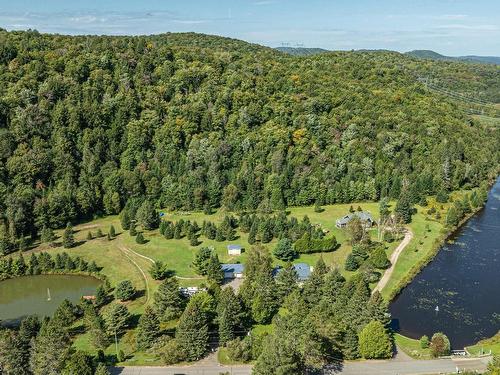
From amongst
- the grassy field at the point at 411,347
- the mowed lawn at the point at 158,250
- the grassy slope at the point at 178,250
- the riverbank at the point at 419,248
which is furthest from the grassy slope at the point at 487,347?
the mowed lawn at the point at 158,250

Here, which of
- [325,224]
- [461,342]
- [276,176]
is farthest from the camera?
[276,176]

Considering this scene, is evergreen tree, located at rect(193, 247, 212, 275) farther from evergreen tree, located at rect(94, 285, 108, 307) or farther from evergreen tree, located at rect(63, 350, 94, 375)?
evergreen tree, located at rect(63, 350, 94, 375)

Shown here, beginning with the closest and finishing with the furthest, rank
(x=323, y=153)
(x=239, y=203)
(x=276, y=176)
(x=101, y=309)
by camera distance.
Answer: (x=101, y=309)
(x=239, y=203)
(x=276, y=176)
(x=323, y=153)

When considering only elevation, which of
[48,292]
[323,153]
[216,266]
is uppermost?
[323,153]

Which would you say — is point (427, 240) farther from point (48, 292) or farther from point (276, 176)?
point (48, 292)

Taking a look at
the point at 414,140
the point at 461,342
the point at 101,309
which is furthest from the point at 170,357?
the point at 414,140

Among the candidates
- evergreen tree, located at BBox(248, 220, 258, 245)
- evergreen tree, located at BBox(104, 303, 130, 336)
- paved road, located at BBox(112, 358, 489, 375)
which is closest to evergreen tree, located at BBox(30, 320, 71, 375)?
paved road, located at BBox(112, 358, 489, 375)
